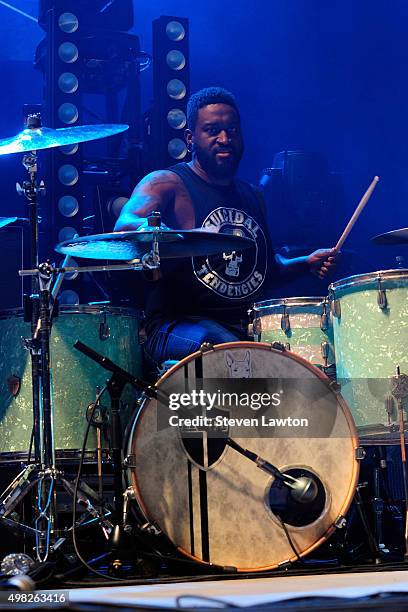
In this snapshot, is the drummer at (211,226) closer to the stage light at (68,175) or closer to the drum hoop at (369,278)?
the stage light at (68,175)

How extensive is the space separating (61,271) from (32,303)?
27cm

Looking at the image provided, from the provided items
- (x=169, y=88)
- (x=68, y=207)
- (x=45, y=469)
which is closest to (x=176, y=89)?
(x=169, y=88)

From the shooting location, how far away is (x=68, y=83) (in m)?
4.69

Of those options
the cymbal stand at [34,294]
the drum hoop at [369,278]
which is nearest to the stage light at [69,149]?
the cymbal stand at [34,294]

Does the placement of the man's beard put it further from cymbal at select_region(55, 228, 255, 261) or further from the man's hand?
cymbal at select_region(55, 228, 255, 261)

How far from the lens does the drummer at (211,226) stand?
184 inches

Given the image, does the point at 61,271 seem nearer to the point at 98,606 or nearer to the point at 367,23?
the point at 98,606

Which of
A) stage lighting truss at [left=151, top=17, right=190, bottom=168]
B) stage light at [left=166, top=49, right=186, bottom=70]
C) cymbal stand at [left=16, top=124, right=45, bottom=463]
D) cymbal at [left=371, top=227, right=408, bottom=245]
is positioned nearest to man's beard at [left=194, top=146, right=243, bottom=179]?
stage lighting truss at [left=151, top=17, right=190, bottom=168]

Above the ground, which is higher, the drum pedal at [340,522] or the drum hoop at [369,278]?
the drum hoop at [369,278]

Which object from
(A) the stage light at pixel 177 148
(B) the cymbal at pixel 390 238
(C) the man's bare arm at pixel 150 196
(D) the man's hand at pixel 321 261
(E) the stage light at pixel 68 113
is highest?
(E) the stage light at pixel 68 113

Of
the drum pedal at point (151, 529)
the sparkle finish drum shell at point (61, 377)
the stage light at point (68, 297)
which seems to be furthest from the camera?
the stage light at point (68, 297)

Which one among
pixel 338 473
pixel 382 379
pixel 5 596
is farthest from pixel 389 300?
pixel 5 596

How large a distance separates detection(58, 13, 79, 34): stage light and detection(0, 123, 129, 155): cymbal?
4.03 feet

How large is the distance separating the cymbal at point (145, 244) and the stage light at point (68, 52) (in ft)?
4.82
